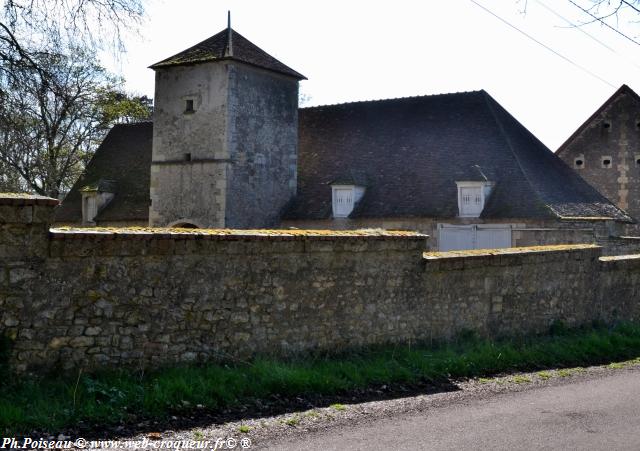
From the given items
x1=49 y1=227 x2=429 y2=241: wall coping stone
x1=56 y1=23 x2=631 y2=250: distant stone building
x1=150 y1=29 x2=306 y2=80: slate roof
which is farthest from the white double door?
x1=49 y1=227 x2=429 y2=241: wall coping stone

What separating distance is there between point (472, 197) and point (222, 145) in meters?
9.03

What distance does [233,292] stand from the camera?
9.14 meters

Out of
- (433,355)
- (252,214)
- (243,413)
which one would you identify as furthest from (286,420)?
(252,214)

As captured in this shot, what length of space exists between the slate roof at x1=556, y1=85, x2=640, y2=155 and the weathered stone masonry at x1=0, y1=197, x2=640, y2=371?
23169mm

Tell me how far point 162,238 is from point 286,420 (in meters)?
2.52

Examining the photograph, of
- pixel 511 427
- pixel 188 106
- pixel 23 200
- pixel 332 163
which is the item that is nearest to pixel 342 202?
pixel 332 163

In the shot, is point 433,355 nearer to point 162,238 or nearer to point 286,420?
point 286,420

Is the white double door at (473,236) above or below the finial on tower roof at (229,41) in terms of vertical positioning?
below

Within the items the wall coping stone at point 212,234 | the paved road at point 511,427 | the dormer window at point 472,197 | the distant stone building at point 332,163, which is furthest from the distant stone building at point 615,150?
the paved road at point 511,427

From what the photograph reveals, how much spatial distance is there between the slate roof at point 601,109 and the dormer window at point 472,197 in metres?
12.0

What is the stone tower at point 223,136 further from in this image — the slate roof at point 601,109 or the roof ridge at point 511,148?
the slate roof at point 601,109

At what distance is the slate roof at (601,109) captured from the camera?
3353cm

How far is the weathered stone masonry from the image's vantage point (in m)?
7.73

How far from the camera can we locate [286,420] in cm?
768
